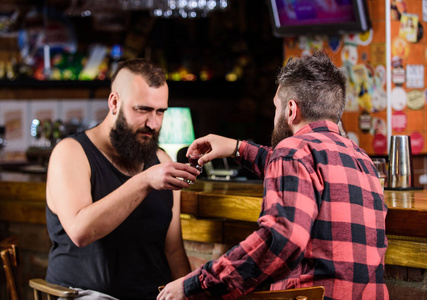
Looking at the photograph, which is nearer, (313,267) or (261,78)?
(313,267)

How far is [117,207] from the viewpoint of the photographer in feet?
7.08

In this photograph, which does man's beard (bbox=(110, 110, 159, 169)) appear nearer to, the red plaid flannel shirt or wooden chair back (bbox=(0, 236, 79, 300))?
wooden chair back (bbox=(0, 236, 79, 300))

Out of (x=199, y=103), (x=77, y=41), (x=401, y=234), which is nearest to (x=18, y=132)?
(x=77, y=41)

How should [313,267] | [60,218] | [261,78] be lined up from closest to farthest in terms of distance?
[313,267]
[60,218]
[261,78]

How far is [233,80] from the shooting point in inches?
279

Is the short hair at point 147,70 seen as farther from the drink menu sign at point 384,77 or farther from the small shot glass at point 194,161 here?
the drink menu sign at point 384,77

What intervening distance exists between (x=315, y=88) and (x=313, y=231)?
1.44 feet

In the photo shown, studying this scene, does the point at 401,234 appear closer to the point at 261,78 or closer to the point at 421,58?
the point at 421,58

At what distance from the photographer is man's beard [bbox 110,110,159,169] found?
251 centimetres

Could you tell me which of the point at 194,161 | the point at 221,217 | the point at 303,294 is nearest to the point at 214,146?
the point at 194,161

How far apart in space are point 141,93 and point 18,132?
5.16 meters

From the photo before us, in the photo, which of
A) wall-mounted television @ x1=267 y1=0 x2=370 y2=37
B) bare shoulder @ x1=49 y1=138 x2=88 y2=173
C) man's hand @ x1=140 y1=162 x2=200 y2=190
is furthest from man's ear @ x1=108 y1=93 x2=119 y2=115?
wall-mounted television @ x1=267 y1=0 x2=370 y2=37

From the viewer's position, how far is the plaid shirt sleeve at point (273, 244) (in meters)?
1.57

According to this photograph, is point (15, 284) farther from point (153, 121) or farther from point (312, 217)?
point (312, 217)
